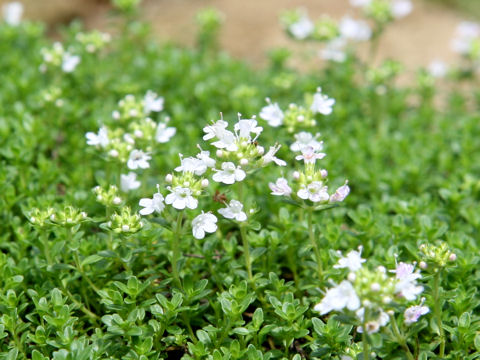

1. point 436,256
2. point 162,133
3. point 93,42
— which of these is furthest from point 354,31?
point 436,256

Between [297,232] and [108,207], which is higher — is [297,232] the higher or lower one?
the lower one

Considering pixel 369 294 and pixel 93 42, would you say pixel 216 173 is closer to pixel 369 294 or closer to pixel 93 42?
pixel 369 294

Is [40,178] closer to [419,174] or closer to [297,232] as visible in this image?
[297,232]

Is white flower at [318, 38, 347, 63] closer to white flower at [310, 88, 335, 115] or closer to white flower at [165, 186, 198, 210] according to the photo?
Result: white flower at [310, 88, 335, 115]

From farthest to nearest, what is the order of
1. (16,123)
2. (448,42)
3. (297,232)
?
(448,42), (16,123), (297,232)

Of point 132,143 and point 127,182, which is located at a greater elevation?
point 132,143

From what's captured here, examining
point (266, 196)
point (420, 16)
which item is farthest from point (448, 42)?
point (266, 196)

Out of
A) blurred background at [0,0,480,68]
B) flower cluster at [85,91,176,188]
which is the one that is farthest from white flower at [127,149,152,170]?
blurred background at [0,0,480,68]
